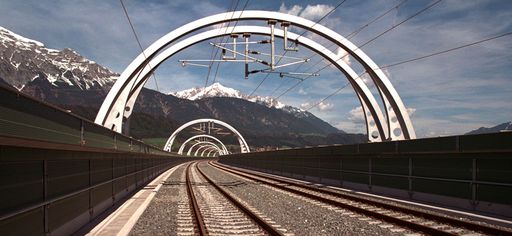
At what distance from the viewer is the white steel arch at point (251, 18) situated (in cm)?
3769

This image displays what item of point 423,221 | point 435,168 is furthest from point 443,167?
point 423,221

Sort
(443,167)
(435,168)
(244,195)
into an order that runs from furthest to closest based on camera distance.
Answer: (244,195)
(435,168)
(443,167)

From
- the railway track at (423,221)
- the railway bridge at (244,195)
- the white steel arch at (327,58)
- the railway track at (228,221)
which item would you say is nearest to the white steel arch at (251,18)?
the white steel arch at (327,58)

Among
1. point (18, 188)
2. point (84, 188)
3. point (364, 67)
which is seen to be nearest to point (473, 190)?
point (84, 188)

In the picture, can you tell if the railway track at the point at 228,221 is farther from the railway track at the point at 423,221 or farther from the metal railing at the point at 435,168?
the metal railing at the point at 435,168

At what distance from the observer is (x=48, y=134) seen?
902 centimetres

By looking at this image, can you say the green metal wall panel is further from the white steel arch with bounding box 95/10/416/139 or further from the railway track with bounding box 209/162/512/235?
the white steel arch with bounding box 95/10/416/139

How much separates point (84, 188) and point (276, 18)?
96.2 ft

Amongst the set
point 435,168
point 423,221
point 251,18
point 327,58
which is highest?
point 251,18

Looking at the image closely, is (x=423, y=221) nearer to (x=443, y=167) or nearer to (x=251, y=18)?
(x=443, y=167)

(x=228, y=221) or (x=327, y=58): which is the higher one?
(x=327, y=58)

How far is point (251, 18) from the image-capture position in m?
38.8

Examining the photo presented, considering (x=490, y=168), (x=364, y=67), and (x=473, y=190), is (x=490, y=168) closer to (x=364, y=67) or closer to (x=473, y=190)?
(x=473, y=190)

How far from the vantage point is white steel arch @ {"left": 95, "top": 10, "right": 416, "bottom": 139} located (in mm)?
37688
